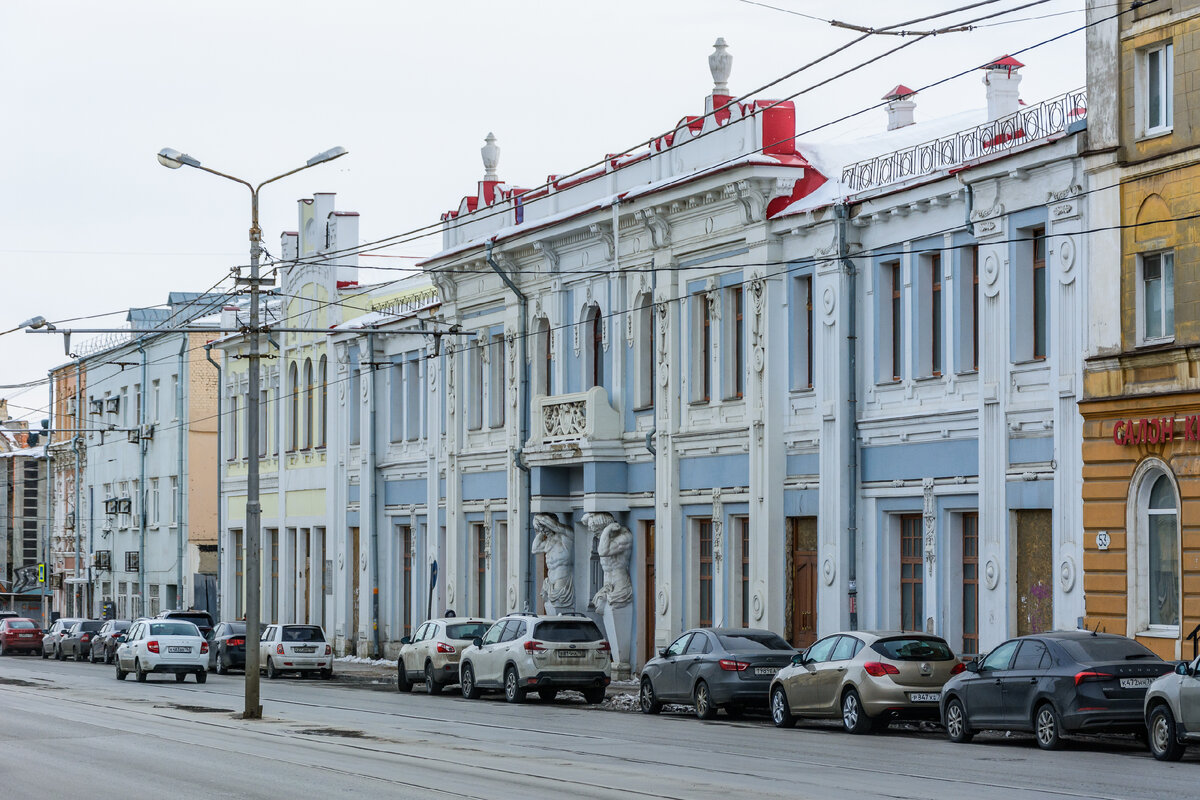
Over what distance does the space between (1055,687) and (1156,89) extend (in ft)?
A: 30.2

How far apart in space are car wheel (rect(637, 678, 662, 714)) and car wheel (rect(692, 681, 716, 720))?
4.82 ft

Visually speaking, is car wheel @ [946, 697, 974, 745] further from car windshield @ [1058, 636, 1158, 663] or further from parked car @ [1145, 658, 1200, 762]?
parked car @ [1145, 658, 1200, 762]

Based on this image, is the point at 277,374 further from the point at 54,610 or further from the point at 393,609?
the point at 54,610

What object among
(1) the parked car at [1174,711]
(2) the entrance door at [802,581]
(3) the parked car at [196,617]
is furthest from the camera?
(3) the parked car at [196,617]

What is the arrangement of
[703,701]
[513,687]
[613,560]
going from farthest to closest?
[613,560]
[513,687]
[703,701]

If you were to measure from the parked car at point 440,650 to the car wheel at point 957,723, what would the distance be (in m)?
14.4

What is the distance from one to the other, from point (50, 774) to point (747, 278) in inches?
719

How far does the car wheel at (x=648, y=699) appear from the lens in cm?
2950

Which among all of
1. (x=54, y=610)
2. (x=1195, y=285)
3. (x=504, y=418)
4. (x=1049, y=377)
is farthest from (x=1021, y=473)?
(x=54, y=610)

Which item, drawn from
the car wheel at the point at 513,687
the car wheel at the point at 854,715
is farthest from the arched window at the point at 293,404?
the car wheel at the point at 854,715

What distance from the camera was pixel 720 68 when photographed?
36.3 m

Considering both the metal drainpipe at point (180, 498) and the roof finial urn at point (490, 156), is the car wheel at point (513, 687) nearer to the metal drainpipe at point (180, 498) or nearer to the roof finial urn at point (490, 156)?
the roof finial urn at point (490, 156)

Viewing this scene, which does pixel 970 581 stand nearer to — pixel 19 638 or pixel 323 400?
pixel 323 400

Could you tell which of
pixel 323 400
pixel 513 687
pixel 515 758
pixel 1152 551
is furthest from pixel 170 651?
pixel 1152 551
